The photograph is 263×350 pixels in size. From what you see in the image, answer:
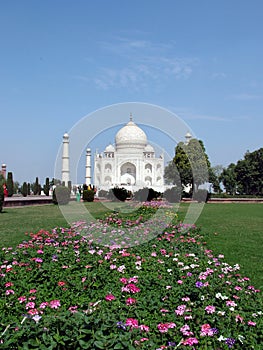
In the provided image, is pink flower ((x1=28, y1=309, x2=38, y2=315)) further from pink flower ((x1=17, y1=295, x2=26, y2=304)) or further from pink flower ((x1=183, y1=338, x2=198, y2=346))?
pink flower ((x1=183, y1=338, x2=198, y2=346))

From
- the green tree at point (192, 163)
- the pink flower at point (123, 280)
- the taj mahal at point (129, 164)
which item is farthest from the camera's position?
the taj mahal at point (129, 164)

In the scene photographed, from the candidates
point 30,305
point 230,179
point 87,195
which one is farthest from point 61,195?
point 230,179

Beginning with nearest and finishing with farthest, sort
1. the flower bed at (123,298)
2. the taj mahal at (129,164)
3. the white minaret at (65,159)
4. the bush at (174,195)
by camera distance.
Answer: the flower bed at (123,298), the bush at (174,195), the white minaret at (65,159), the taj mahal at (129,164)

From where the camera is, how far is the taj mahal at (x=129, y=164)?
46906 millimetres

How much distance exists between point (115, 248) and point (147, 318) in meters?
2.63

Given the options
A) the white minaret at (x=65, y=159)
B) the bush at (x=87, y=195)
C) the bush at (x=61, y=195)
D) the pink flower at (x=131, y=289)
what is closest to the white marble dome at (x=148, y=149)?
the white minaret at (x=65, y=159)

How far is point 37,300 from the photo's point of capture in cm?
393

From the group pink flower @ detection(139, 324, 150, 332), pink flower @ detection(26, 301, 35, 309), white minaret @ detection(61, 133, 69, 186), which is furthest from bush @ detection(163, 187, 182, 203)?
pink flower @ detection(139, 324, 150, 332)

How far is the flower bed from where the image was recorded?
103 inches

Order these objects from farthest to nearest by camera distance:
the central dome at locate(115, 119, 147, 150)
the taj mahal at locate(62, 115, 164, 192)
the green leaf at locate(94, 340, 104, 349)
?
the taj mahal at locate(62, 115, 164, 192) < the central dome at locate(115, 119, 147, 150) < the green leaf at locate(94, 340, 104, 349)

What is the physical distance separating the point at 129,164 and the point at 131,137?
8.34 meters

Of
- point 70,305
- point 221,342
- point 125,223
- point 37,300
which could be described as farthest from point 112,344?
point 125,223

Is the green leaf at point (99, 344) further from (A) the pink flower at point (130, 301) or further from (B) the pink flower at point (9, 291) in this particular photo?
(B) the pink flower at point (9, 291)

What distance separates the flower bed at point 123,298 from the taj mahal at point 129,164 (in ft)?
132
